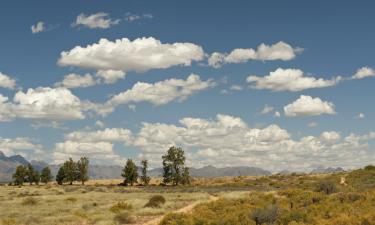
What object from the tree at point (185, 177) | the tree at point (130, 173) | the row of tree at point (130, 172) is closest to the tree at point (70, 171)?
the row of tree at point (130, 172)

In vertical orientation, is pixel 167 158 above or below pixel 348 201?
above

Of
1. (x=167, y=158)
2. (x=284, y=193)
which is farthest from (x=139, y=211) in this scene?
(x=167, y=158)

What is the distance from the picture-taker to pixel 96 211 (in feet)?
136

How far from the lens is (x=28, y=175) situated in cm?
15475

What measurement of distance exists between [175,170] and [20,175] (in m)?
57.8

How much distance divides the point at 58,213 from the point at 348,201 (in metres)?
23.1

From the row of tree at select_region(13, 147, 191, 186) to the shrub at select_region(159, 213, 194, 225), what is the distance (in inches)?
3459

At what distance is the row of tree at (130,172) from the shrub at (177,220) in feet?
288

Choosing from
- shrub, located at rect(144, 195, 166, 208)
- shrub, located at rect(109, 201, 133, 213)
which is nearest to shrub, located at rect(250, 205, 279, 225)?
shrub, located at rect(109, 201, 133, 213)

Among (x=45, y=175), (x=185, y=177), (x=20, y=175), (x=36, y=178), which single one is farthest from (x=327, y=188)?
(x=45, y=175)

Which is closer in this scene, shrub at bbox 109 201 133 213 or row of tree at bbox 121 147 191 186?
shrub at bbox 109 201 133 213

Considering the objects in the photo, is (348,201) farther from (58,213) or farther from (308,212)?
(58,213)

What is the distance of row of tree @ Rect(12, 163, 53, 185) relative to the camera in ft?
497

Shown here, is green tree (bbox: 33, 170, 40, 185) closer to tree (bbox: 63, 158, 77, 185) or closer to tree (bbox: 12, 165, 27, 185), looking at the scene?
tree (bbox: 12, 165, 27, 185)
